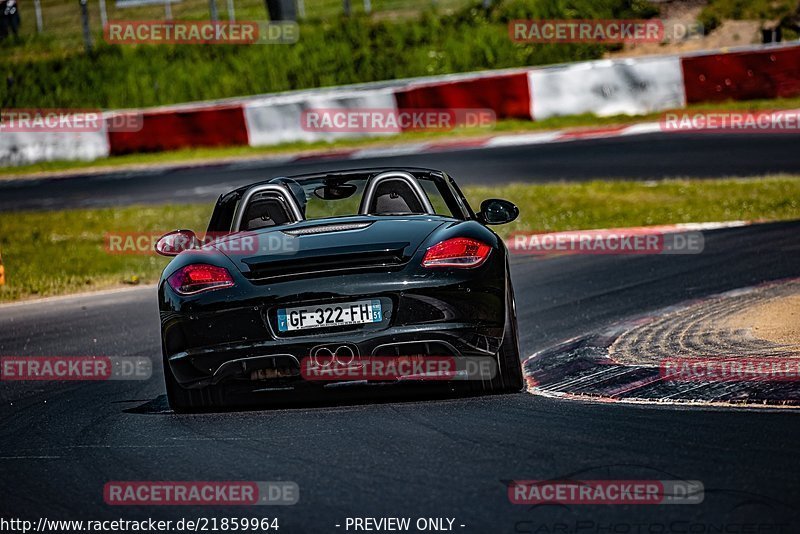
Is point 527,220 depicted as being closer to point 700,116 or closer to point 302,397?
point 700,116

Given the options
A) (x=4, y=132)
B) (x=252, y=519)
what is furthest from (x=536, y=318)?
(x=4, y=132)

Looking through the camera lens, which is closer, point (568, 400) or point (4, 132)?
point (568, 400)

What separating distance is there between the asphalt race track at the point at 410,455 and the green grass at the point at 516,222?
6.76 meters

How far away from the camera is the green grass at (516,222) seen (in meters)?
14.8

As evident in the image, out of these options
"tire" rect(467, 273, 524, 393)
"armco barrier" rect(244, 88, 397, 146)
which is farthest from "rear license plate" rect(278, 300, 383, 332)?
"armco barrier" rect(244, 88, 397, 146)

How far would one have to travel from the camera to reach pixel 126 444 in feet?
20.0

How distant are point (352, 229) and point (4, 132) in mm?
23074
